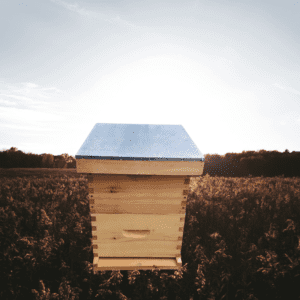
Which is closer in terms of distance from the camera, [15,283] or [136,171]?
[136,171]

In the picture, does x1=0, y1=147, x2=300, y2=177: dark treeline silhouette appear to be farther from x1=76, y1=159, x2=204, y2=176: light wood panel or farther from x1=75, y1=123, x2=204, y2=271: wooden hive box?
x1=76, y1=159, x2=204, y2=176: light wood panel

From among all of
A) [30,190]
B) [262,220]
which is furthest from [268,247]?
[30,190]

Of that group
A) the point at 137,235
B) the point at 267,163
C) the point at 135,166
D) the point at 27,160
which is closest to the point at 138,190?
the point at 135,166

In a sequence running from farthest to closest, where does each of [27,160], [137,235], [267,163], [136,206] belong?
[267,163]
[27,160]
[137,235]
[136,206]

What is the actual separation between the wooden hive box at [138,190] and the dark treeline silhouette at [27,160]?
13.4m

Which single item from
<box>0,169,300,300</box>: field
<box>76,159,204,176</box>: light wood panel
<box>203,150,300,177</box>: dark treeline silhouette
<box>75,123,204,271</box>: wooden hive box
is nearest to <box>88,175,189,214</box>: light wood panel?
<box>75,123,204,271</box>: wooden hive box

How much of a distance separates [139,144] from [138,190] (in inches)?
20.9

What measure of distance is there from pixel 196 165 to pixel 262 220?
162 inches

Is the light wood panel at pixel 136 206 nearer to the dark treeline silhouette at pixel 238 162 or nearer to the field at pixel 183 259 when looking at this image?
the field at pixel 183 259

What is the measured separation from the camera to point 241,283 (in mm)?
3605

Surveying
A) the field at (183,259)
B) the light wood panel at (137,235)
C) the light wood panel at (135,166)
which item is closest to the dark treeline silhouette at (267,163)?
the field at (183,259)

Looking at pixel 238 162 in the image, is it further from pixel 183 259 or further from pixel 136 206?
pixel 136 206

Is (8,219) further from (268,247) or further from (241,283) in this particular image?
(268,247)

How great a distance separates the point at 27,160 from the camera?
607 inches
